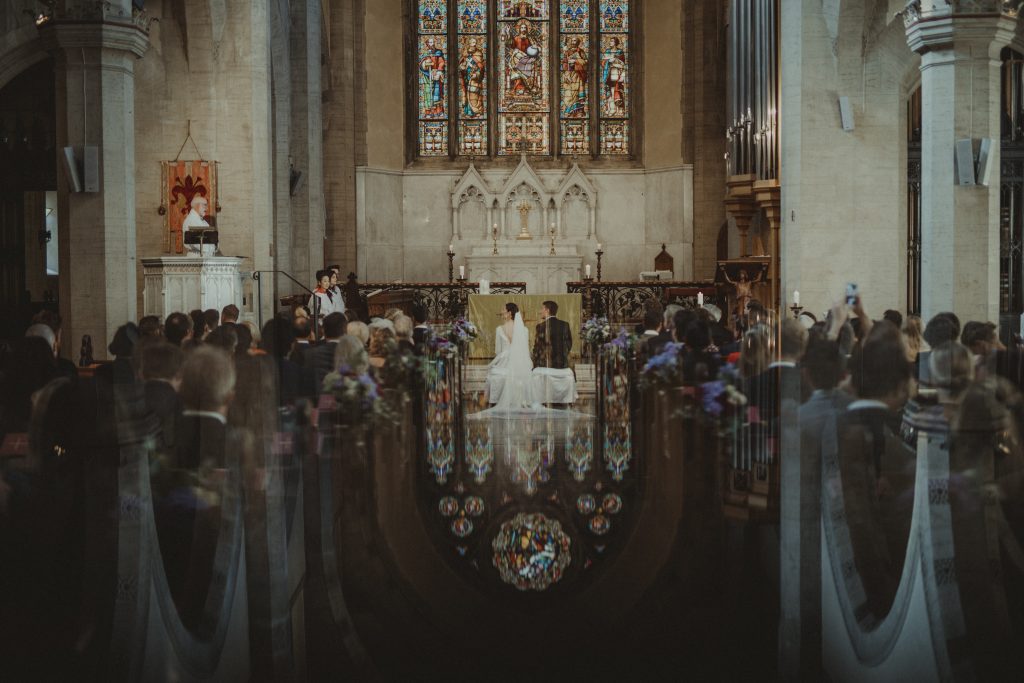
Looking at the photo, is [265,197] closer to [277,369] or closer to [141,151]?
[141,151]

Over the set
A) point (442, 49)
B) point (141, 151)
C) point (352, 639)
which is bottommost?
point (352, 639)

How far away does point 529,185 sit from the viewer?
954 inches

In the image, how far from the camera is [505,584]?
5.31 m

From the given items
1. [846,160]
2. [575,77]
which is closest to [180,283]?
[846,160]

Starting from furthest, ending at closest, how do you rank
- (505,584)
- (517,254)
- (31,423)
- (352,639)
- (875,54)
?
(517,254)
(875,54)
(31,423)
(505,584)
(352,639)

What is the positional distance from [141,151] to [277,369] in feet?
24.9

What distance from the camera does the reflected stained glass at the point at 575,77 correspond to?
24.9 meters

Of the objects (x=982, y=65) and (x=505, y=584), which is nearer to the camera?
(x=505, y=584)

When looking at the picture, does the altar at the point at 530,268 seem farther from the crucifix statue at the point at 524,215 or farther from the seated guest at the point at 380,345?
the seated guest at the point at 380,345

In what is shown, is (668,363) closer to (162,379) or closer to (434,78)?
(162,379)

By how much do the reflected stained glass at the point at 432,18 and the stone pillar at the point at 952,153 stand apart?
15.0m

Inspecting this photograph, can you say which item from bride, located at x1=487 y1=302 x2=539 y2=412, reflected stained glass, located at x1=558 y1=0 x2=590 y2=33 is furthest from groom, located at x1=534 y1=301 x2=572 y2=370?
reflected stained glass, located at x1=558 y1=0 x2=590 y2=33

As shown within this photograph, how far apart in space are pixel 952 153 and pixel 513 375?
448 cm

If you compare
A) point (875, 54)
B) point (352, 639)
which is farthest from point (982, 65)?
point (352, 639)
